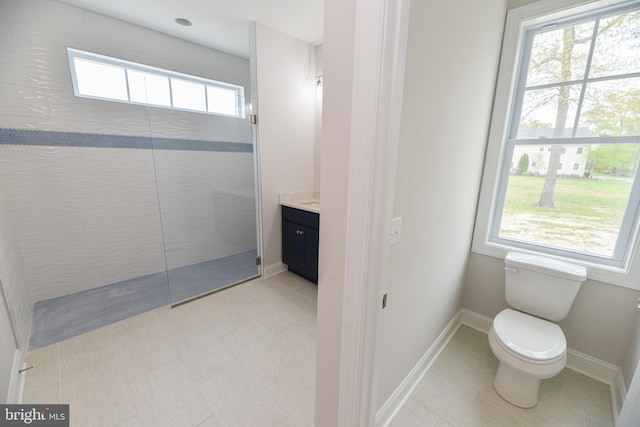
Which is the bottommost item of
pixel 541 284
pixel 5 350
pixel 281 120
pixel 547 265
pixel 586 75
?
pixel 5 350

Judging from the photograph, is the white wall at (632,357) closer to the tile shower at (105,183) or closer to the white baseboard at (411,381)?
the white baseboard at (411,381)

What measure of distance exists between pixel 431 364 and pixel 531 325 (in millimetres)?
659

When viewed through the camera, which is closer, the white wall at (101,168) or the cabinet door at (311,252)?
the white wall at (101,168)

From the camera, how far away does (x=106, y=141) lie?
7.74 ft

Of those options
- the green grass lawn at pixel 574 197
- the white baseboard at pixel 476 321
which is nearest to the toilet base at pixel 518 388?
the white baseboard at pixel 476 321

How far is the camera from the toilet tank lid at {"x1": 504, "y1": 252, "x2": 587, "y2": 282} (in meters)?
1.53

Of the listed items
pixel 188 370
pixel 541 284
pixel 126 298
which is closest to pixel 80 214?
pixel 126 298

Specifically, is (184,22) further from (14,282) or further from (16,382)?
(16,382)

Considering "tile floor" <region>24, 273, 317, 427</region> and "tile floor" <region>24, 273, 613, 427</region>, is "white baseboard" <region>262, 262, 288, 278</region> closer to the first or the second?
"tile floor" <region>24, 273, 317, 427</region>

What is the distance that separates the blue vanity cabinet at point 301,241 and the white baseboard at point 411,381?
4.06ft

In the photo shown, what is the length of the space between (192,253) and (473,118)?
2986 millimetres

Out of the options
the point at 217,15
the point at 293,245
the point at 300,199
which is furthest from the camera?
the point at 300,199

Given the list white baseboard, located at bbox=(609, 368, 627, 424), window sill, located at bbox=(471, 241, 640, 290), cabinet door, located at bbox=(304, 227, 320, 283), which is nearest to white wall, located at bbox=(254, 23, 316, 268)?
cabinet door, located at bbox=(304, 227, 320, 283)

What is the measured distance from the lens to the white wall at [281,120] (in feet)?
8.38
